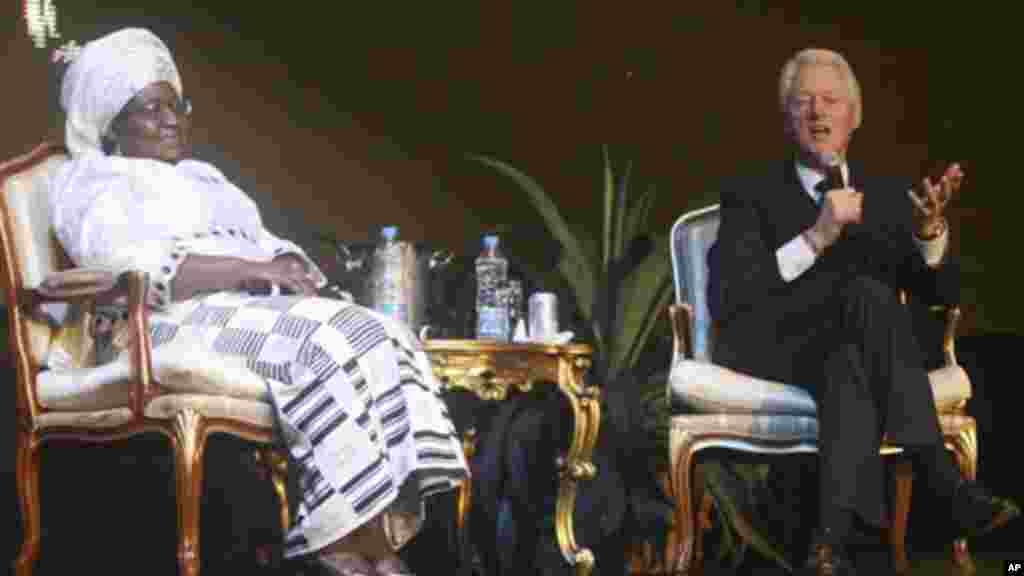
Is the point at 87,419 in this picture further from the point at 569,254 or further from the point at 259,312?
the point at 569,254

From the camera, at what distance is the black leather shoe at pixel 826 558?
2969mm

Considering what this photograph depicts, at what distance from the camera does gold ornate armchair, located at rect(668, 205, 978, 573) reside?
10.7ft

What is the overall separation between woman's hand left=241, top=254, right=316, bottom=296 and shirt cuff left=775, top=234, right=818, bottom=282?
1034 mm

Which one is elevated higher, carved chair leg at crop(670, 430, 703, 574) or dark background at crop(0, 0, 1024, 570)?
dark background at crop(0, 0, 1024, 570)

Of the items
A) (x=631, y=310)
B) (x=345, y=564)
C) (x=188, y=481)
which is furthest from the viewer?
(x=631, y=310)

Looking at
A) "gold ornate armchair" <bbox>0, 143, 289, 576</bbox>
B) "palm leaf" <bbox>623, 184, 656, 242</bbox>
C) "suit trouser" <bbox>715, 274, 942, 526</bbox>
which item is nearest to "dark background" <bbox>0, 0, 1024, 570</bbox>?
"palm leaf" <bbox>623, 184, 656, 242</bbox>

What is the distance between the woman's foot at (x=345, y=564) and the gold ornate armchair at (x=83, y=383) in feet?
0.87

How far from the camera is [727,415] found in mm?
3311

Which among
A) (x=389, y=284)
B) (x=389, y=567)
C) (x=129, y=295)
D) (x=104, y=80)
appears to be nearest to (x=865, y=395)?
(x=389, y=567)

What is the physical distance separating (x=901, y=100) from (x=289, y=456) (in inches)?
101

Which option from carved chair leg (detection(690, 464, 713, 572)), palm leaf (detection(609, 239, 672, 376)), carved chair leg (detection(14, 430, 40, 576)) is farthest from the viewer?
palm leaf (detection(609, 239, 672, 376))

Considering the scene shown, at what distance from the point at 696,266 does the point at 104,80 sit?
4.82 ft

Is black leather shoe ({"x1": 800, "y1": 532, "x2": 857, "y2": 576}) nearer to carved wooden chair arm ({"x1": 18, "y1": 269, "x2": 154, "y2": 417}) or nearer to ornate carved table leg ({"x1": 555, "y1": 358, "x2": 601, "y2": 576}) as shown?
ornate carved table leg ({"x1": 555, "y1": 358, "x2": 601, "y2": 576})

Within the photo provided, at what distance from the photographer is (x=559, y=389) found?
365cm
